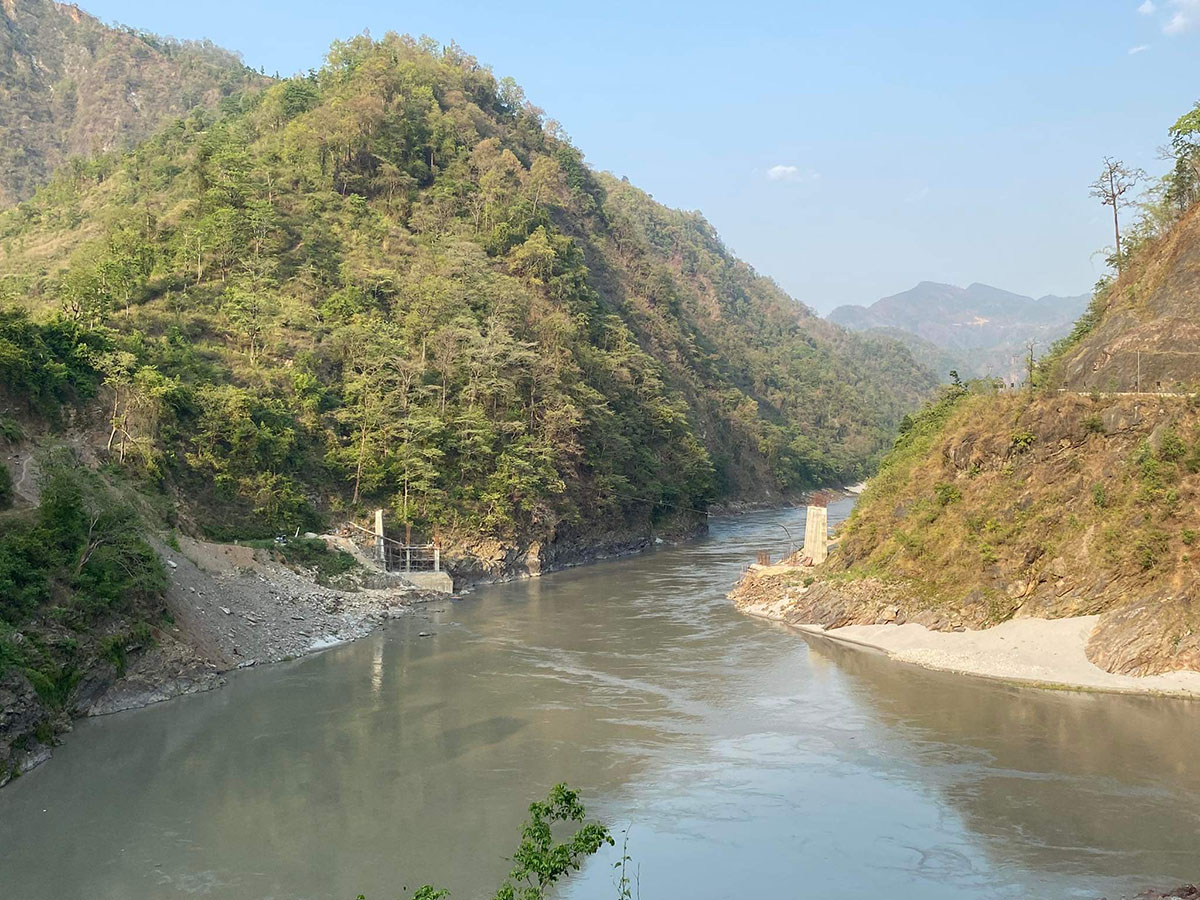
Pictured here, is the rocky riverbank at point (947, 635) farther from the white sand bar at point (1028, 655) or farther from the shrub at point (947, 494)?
the shrub at point (947, 494)

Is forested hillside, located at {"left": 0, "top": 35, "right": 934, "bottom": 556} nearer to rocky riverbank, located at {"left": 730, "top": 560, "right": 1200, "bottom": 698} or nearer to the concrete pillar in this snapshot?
the concrete pillar

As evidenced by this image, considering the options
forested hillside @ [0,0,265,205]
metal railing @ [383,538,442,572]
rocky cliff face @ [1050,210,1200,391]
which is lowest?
metal railing @ [383,538,442,572]

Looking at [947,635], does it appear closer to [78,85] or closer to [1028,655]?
[1028,655]

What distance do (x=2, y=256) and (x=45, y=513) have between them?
1961 inches

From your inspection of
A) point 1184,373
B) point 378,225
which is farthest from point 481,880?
point 378,225

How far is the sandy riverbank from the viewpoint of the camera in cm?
2448

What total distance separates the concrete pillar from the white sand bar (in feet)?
37.5

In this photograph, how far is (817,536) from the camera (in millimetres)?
43000

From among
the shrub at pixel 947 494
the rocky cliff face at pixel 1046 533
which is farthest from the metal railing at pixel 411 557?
the shrub at pixel 947 494

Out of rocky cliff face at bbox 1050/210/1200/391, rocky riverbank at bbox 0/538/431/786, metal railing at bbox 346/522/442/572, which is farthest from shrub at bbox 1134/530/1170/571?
metal railing at bbox 346/522/442/572

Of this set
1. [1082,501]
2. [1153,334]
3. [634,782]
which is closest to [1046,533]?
[1082,501]

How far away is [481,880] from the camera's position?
49.1ft

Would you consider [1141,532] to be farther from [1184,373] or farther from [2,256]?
[2,256]

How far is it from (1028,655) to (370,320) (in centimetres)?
3374
